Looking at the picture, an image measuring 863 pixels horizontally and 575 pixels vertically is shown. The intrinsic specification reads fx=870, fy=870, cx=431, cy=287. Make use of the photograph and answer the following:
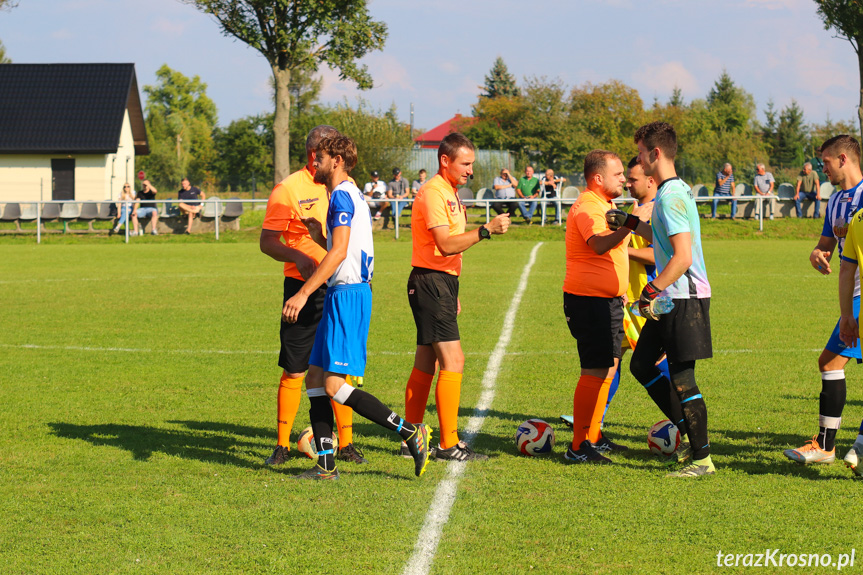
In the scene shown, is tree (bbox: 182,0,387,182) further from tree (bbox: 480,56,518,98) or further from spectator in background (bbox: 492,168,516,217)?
tree (bbox: 480,56,518,98)

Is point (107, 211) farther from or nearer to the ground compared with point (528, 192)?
nearer to the ground

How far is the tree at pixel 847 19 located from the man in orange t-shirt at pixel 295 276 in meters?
30.9

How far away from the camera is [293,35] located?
35.8 metres

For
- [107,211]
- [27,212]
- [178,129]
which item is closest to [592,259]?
[107,211]

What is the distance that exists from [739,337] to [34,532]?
8.28m

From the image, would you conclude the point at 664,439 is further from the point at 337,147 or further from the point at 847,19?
the point at 847,19

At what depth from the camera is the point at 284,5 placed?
35250 millimetres

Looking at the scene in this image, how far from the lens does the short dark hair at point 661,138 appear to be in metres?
5.30

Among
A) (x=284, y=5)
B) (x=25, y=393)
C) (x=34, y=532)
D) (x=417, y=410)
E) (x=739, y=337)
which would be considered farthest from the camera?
(x=284, y=5)

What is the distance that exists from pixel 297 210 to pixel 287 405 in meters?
1.33

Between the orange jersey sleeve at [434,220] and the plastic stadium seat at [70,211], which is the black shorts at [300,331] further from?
the plastic stadium seat at [70,211]

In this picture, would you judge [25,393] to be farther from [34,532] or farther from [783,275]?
[783,275]

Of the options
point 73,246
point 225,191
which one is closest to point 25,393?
point 73,246

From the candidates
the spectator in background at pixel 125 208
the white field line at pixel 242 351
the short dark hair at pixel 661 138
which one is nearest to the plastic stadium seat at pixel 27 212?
the spectator in background at pixel 125 208
